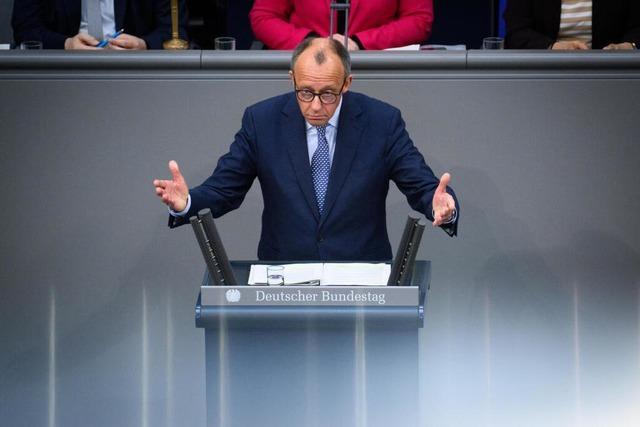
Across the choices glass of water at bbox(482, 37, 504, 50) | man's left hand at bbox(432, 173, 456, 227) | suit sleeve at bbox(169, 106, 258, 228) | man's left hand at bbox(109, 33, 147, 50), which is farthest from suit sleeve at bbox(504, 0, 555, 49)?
man's left hand at bbox(432, 173, 456, 227)

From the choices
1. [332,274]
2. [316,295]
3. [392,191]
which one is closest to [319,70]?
[332,274]

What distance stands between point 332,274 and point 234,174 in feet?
1.90

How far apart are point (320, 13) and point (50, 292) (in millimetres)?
1377

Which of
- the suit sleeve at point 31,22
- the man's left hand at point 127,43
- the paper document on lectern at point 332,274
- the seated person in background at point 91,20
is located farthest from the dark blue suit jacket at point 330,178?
the suit sleeve at point 31,22

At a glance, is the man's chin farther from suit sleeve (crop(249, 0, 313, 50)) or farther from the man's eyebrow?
suit sleeve (crop(249, 0, 313, 50))

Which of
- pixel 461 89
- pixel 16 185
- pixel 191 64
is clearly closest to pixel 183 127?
pixel 191 64

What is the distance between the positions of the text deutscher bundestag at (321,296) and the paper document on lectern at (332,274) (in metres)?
Answer: 0.11

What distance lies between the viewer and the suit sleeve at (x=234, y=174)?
3.29 m

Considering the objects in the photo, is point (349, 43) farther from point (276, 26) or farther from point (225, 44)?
point (225, 44)

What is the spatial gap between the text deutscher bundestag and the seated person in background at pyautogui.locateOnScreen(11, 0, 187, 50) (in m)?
2.20

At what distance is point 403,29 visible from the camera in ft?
15.2

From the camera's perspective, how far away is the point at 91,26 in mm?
4777

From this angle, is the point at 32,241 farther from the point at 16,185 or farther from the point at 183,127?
the point at 183,127

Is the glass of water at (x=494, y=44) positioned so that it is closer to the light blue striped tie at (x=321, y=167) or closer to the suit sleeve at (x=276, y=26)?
the suit sleeve at (x=276, y=26)
